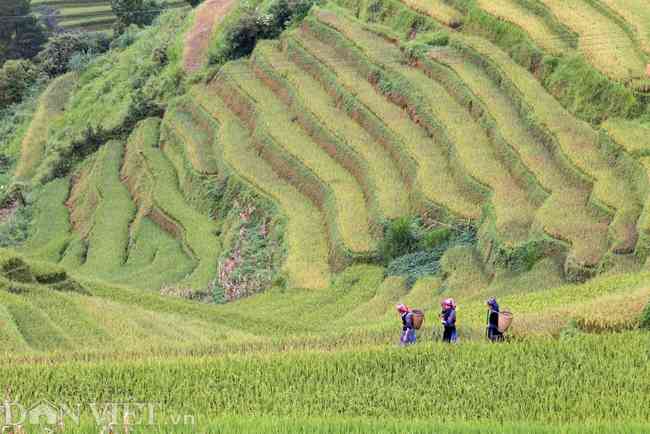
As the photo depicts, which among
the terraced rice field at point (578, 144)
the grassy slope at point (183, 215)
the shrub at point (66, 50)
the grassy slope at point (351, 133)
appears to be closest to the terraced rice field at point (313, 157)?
the grassy slope at point (351, 133)

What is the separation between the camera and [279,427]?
21.7 metres

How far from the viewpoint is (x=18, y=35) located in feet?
310

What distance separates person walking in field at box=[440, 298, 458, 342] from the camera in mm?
26544

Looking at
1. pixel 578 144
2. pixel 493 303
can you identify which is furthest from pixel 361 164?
pixel 493 303

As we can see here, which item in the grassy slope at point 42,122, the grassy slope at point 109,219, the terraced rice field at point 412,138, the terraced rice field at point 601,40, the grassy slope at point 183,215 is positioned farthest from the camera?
the grassy slope at point 42,122

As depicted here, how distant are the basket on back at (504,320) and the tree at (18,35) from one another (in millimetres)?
71306

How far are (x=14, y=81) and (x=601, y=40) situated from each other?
1734 inches

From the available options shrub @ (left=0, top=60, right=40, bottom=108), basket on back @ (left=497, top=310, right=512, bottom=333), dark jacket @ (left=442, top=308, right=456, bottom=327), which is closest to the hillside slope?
basket on back @ (left=497, top=310, right=512, bottom=333)

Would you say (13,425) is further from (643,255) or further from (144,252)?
(144,252)

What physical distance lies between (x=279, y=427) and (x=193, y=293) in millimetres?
27455

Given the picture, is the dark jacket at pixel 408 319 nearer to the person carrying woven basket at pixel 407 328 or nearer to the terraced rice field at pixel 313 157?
the person carrying woven basket at pixel 407 328

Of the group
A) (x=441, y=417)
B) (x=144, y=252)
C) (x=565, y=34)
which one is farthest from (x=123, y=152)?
(x=441, y=417)

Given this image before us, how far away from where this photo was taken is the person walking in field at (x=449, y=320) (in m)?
26.5

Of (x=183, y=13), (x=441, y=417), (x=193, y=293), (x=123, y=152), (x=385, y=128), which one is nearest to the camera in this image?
(x=441, y=417)
